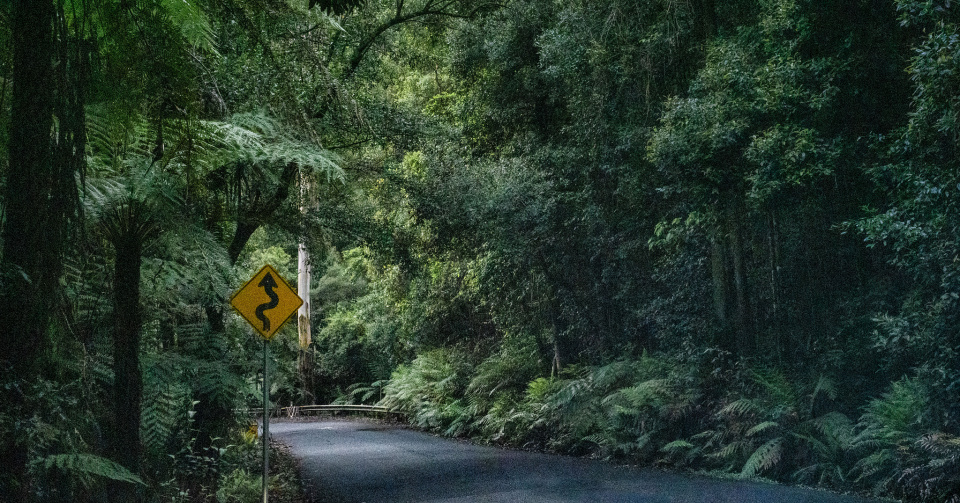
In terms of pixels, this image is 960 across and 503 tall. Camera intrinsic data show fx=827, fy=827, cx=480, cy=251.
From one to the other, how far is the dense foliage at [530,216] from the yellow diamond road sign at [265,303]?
0.38m

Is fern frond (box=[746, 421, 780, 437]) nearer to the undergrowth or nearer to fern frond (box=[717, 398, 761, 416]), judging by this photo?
the undergrowth

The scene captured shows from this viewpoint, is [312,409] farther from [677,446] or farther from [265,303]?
[265,303]

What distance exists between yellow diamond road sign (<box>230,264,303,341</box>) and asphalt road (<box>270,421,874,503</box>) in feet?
9.55

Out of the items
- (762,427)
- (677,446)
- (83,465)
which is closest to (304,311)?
(677,446)

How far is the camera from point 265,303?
31.7 ft

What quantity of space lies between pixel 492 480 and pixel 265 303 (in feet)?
15.5

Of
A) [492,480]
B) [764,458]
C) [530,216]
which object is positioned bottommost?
[492,480]

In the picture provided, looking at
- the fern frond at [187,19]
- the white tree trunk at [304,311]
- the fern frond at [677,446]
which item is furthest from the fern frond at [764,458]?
the white tree trunk at [304,311]

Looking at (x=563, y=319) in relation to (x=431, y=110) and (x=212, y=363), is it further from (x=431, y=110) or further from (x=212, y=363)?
(x=212, y=363)

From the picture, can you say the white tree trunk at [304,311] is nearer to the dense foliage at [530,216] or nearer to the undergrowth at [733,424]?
the dense foliage at [530,216]

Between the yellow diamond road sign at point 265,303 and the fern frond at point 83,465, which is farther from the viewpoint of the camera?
the yellow diamond road sign at point 265,303

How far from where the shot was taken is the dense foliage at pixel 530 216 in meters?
4.11

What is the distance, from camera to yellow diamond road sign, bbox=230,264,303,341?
9.56m

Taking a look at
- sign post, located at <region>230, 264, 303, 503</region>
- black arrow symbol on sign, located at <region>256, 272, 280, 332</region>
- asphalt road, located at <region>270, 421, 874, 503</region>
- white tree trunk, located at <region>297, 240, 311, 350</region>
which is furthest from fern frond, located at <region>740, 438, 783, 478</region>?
white tree trunk, located at <region>297, 240, 311, 350</region>
